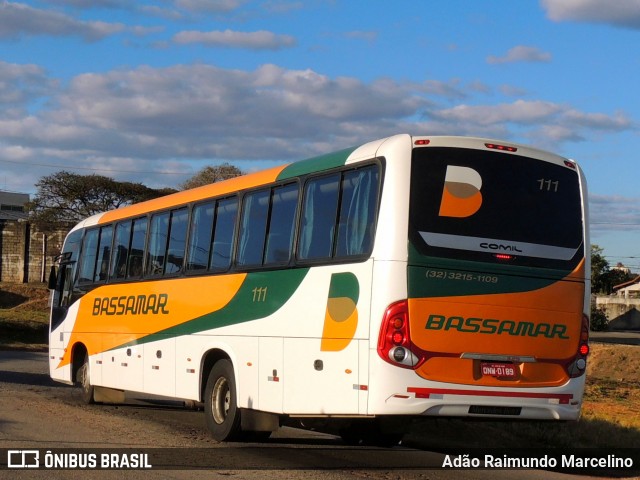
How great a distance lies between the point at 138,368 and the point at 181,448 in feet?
13.6

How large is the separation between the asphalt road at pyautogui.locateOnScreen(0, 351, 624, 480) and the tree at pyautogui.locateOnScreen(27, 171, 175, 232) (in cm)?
5987

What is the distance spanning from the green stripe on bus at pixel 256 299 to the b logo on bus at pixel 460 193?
1.85 metres

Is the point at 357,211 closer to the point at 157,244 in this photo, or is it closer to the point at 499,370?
the point at 499,370

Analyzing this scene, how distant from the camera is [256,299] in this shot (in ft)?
40.1

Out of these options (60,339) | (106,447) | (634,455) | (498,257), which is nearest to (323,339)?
(498,257)

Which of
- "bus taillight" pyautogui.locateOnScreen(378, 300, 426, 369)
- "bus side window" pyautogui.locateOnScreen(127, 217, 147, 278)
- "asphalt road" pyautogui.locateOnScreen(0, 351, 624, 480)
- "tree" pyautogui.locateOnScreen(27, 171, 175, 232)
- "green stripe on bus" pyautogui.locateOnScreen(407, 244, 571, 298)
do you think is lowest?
"asphalt road" pyautogui.locateOnScreen(0, 351, 624, 480)

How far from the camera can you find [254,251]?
41.2 feet

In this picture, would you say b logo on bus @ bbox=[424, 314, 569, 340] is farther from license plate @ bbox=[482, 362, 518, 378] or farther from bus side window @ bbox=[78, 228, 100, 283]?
bus side window @ bbox=[78, 228, 100, 283]

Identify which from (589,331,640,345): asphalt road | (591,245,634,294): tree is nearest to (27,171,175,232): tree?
(589,331,640,345): asphalt road

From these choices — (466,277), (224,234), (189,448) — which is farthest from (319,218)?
(189,448)

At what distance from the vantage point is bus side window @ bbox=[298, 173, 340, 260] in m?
11.0

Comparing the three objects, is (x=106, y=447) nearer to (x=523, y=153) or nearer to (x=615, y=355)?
(x=523, y=153)

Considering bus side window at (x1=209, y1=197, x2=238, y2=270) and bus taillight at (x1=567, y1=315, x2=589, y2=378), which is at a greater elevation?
bus side window at (x1=209, y1=197, x2=238, y2=270)

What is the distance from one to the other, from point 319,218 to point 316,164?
0.73m
